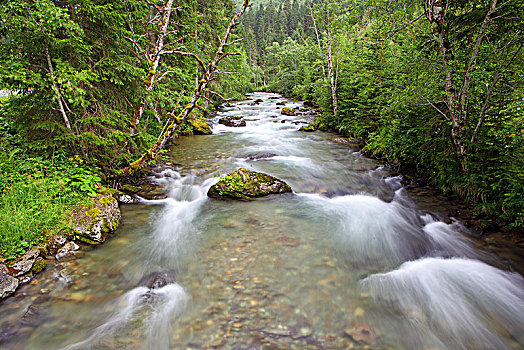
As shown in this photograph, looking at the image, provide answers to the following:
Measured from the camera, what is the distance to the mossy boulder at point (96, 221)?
4461mm

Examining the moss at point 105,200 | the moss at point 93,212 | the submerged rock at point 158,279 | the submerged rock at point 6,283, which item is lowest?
the submerged rock at point 158,279

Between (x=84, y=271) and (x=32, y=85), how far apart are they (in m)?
3.69

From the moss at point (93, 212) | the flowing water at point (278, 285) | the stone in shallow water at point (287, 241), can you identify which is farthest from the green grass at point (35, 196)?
the stone in shallow water at point (287, 241)

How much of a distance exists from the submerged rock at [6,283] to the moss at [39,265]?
10.1 inches

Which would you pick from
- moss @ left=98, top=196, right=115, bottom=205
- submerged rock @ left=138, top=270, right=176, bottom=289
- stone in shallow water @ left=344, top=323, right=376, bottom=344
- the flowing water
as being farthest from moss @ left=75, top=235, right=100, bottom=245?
stone in shallow water @ left=344, top=323, right=376, bottom=344

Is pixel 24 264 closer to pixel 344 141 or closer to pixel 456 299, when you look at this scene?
pixel 456 299

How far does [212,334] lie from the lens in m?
2.94

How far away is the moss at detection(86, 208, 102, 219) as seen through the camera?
468 centimetres

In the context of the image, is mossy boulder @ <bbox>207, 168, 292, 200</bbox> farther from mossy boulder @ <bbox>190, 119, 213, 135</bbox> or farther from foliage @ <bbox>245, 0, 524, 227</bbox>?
mossy boulder @ <bbox>190, 119, 213, 135</bbox>

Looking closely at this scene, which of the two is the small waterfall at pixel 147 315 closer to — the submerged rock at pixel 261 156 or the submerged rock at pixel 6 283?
the submerged rock at pixel 6 283

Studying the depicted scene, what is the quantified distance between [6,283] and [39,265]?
0.44 metres

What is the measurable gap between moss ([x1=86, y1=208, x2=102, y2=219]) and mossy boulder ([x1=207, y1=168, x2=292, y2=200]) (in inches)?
108

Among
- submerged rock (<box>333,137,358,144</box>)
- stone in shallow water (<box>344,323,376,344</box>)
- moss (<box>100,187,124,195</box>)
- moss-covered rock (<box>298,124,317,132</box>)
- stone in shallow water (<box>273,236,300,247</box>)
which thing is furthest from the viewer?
moss-covered rock (<box>298,124,317,132</box>)

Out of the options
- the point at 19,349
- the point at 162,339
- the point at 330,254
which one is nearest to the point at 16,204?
the point at 19,349
